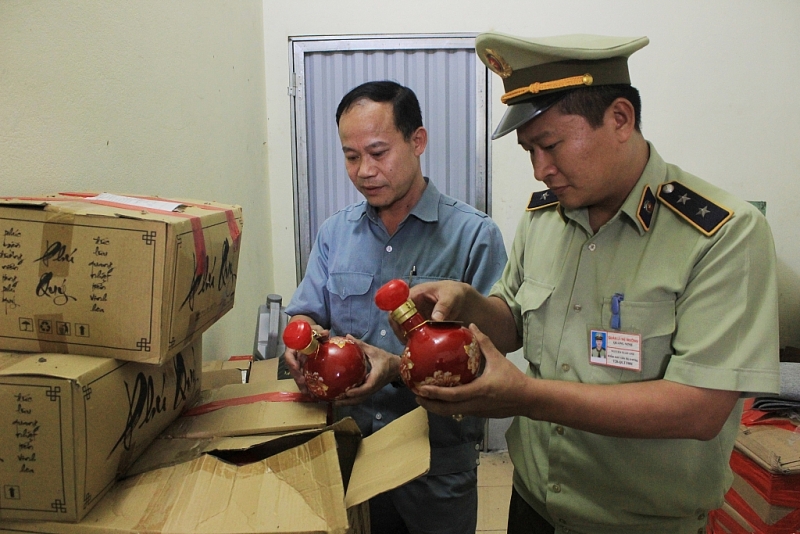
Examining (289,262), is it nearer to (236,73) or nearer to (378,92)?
(236,73)

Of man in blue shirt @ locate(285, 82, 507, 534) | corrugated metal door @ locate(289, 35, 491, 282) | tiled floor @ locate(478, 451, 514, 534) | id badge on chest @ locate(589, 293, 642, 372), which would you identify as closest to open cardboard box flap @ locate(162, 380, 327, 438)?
man in blue shirt @ locate(285, 82, 507, 534)

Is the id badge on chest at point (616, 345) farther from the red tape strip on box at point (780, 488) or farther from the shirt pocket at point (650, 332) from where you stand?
the red tape strip on box at point (780, 488)

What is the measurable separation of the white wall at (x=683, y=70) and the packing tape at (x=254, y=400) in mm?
2058

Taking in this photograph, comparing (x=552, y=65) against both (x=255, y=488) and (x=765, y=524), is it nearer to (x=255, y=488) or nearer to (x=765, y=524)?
(x=255, y=488)

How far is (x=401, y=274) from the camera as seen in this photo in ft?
5.07

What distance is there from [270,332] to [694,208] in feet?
5.52

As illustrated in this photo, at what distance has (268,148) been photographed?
305cm

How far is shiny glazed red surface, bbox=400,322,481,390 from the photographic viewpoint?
92 centimetres

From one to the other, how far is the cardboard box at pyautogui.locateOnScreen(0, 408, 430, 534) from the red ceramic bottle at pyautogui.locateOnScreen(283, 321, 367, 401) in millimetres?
93

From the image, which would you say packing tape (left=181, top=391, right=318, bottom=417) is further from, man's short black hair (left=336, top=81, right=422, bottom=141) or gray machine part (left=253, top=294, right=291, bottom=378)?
gray machine part (left=253, top=294, right=291, bottom=378)

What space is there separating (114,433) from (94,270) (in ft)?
0.82

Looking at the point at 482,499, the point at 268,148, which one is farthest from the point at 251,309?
the point at 482,499

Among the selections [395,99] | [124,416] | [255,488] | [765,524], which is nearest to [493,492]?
[765,524]

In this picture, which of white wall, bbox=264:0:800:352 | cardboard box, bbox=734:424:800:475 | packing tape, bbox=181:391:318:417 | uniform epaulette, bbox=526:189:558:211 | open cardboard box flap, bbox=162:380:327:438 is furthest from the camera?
white wall, bbox=264:0:800:352
